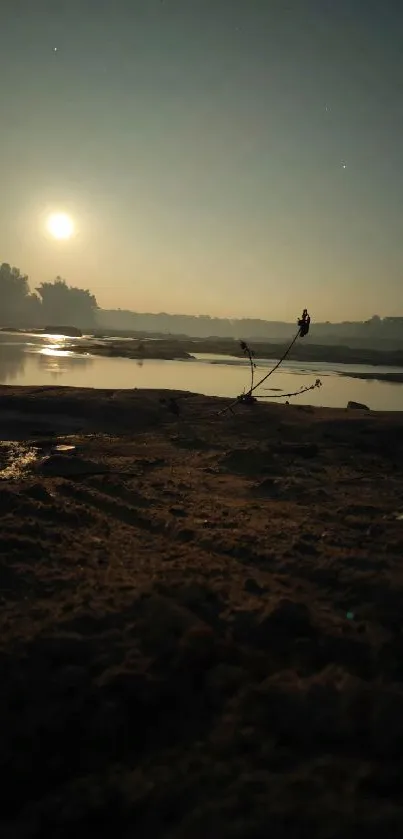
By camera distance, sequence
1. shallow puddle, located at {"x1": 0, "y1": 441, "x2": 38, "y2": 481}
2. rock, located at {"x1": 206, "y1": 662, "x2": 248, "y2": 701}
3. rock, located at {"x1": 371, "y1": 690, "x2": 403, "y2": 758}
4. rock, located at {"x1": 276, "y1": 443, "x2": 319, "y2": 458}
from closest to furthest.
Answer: rock, located at {"x1": 371, "y1": 690, "x2": 403, "y2": 758}
rock, located at {"x1": 206, "y1": 662, "x2": 248, "y2": 701}
shallow puddle, located at {"x1": 0, "y1": 441, "x2": 38, "y2": 481}
rock, located at {"x1": 276, "y1": 443, "x2": 319, "y2": 458}

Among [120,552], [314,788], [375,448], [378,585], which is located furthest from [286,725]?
[375,448]

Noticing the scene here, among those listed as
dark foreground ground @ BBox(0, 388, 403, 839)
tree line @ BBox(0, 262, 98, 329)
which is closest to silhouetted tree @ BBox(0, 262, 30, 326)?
tree line @ BBox(0, 262, 98, 329)

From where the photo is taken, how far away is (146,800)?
7.07 ft

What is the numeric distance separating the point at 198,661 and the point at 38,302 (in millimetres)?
158798

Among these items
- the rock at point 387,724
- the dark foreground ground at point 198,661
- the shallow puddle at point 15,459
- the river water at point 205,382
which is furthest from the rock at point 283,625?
the river water at point 205,382

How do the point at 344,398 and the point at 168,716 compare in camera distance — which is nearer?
the point at 168,716

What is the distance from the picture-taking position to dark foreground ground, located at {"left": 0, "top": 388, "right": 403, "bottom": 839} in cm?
215

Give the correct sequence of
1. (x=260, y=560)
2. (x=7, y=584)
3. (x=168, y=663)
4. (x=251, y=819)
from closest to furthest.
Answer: (x=251, y=819), (x=168, y=663), (x=7, y=584), (x=260, y=560)

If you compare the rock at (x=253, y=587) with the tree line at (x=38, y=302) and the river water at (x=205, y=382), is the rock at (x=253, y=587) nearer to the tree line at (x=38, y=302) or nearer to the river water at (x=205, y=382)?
the river water at (x=205, y=382)

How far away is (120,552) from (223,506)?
1628mm

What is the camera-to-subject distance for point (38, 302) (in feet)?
495

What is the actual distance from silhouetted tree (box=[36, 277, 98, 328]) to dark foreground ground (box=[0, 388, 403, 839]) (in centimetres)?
15172

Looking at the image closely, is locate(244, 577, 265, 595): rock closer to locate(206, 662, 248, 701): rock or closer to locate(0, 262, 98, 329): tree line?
locate(206, 662, 248, 701): rock

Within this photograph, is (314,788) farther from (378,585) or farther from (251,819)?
(378,585)
